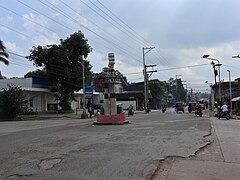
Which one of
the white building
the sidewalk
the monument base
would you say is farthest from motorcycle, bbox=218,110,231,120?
the white building

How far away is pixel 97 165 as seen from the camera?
948 centimetres

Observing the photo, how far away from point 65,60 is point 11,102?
14172 mm

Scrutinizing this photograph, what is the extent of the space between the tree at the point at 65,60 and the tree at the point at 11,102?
465 inches

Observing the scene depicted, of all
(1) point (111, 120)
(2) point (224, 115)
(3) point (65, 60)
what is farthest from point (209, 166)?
(3) point (65, 60)

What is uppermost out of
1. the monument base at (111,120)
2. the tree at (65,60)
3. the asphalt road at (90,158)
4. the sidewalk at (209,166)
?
the tree at (65,60)

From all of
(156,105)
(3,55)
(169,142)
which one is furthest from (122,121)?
(156,105)

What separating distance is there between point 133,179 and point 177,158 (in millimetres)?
3192

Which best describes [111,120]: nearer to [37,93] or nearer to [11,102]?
[11,102]

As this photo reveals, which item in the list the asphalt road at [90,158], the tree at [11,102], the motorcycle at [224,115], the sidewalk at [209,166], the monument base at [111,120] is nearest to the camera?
the sidewalk at [209,166]

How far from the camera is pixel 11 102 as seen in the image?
40594mm

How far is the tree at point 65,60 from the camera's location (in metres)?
52.3

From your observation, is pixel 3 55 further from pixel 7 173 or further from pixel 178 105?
pixel 7 173

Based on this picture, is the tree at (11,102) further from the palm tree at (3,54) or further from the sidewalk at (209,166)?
the sidewalk at (209,166)

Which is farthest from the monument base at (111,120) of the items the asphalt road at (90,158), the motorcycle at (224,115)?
the motorcycle at (224,115)
